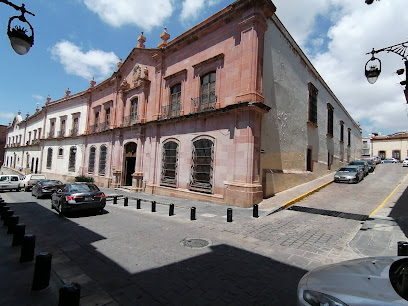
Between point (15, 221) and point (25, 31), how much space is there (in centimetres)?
538

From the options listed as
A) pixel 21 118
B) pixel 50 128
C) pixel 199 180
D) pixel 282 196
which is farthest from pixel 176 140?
pixel 21 118

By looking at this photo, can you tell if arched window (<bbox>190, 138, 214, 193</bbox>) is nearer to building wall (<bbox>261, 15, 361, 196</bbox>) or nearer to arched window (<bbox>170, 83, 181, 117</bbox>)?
building wall (<bbox>261, 15, 361, 196</bbox>)

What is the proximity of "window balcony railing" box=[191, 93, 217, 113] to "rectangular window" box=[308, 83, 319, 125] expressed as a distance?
31.9 feet

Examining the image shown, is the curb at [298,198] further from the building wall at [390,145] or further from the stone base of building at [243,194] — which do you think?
the building wall at [390,145]

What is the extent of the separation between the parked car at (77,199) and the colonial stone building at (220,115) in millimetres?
5571

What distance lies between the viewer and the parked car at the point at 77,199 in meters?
9.50

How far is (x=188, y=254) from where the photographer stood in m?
5.39

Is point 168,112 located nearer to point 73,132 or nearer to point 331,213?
point 331,213

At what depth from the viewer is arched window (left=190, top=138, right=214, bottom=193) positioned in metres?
13.2

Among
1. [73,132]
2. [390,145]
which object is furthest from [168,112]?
[390,145]

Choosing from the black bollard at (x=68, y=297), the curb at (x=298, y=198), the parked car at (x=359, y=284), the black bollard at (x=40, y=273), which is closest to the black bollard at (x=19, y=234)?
the black bollard at (x=40, y=273)

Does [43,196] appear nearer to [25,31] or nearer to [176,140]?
[176,140]

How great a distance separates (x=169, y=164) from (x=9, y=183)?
1580cm

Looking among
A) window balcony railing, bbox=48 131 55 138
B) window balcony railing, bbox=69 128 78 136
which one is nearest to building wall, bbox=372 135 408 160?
window balcony railing, bbox=69 128 78 136
